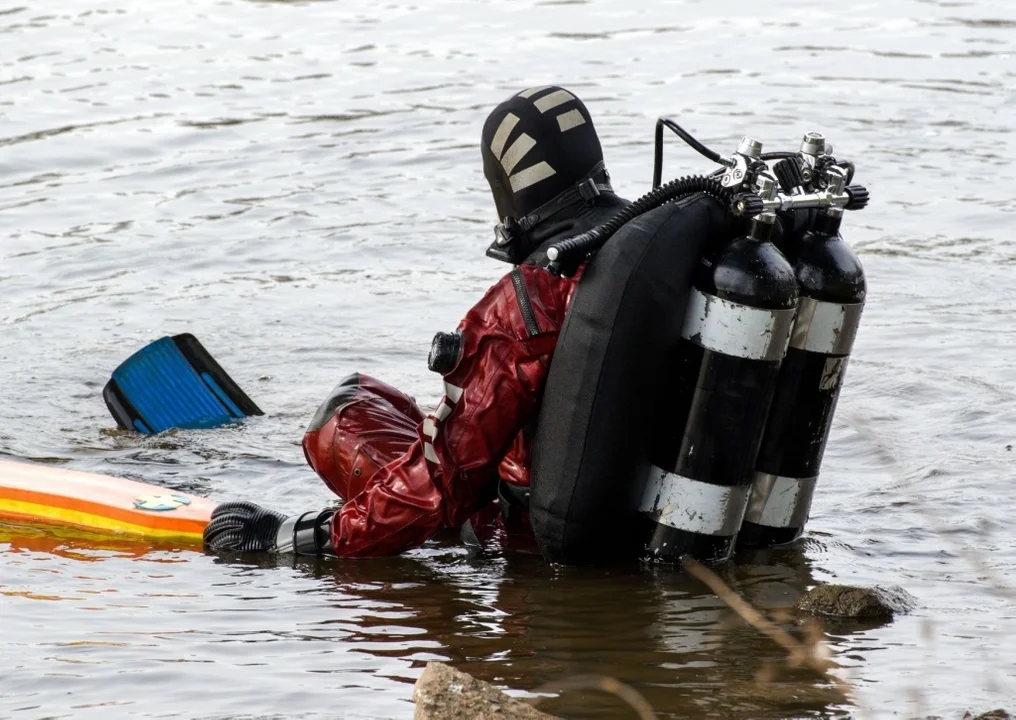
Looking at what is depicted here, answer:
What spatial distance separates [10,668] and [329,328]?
13.6ft

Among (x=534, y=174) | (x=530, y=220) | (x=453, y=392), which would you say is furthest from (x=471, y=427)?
(x=534, y=174)

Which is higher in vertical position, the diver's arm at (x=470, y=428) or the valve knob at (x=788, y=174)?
the valve knob at (x=788, y=174)

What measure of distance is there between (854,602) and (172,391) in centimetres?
335

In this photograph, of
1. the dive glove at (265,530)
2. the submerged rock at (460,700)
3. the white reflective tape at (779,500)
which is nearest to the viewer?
the submerged rock at (460,700)

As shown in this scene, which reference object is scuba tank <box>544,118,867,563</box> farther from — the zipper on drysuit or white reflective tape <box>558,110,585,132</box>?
white reflective tape <box>558,110,585,132</box>

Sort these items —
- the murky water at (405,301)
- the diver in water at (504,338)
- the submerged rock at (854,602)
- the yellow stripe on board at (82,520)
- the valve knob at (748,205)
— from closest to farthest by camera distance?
the murky water at (405,301) → the valve knob at (748,205) → the submerged rock at (854,602) → the diver in water at (504,338) → the yellow stripe on board at (82,520)

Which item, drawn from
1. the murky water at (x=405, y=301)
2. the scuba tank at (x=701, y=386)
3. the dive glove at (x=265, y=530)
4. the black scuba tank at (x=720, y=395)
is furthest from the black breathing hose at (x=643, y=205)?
the dive glove at (x=265, y=530)

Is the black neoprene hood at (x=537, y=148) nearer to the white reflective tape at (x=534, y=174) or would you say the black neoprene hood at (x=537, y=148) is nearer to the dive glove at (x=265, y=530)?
the white reflective tape at (x=534, y=174)

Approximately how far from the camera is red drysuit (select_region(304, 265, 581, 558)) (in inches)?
163

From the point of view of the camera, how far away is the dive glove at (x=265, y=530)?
183 inches

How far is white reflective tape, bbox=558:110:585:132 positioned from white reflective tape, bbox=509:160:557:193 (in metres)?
0.12

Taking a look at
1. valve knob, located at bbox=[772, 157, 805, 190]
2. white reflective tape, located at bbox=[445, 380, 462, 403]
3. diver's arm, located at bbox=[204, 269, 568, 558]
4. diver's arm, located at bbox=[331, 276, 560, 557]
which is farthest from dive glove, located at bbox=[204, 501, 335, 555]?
valve knob, located at bbox=[772, 157, 805, 190]

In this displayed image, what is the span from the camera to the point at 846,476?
5496mm

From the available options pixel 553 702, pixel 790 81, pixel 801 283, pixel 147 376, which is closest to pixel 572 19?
pixel 790 81
